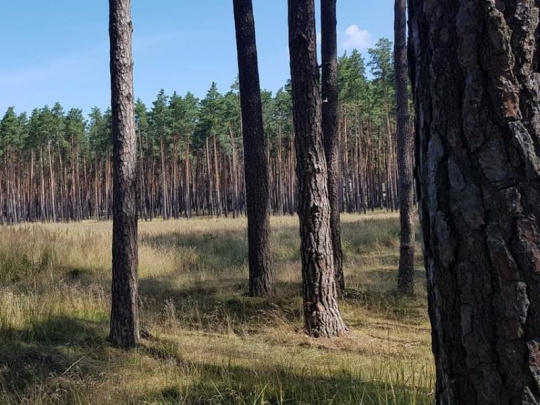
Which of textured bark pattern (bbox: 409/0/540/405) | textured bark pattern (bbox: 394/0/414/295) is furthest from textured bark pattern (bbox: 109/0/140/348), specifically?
textured bark pattern (bbox: 409/0/540/405)

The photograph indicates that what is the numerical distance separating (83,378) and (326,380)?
2.12m

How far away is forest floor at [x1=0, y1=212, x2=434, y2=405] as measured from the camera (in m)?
4.02

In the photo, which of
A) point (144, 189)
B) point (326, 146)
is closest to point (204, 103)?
point (144, 189)

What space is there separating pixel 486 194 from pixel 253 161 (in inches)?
327

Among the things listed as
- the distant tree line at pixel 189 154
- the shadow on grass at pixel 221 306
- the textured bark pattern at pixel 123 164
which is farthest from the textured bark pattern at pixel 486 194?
the distant tree line at pixel 189 154

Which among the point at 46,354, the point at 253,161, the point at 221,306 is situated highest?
the point at 253,161

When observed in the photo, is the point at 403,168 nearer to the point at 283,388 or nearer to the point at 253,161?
the point at 253,161

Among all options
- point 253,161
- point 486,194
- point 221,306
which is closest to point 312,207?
point 221,306

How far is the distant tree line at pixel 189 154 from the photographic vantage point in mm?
54438

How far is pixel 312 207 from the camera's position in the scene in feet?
22.4

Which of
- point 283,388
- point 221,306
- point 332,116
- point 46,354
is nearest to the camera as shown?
point 283,388

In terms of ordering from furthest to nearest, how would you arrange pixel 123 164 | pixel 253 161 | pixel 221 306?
pixel 253 161, pixel 221 306, pixel 123 164

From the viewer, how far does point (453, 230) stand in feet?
4.08

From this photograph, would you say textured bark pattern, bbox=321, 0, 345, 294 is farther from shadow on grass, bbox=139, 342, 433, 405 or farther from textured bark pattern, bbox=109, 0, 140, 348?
shadow on grass, bbox=139, 342, 433, 405
